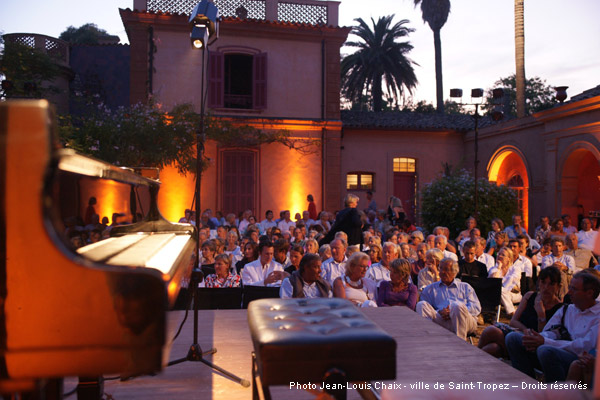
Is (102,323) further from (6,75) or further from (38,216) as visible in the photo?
(6,75)

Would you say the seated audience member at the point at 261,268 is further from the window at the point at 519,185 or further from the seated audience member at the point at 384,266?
the window at the point at 519,185

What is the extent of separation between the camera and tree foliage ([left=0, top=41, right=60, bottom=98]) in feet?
41.2

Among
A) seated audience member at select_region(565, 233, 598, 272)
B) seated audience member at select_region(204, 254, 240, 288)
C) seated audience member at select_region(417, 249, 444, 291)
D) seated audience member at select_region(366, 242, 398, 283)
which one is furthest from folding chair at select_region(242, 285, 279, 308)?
seated audience member at select_region(565, 233, 598, 272)

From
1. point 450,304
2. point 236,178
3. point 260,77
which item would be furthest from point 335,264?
point 260,77

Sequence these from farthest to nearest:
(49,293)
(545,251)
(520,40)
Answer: (520,40) < (545,251) < (49,293)

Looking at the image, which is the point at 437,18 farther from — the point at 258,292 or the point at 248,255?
the point at 258,292

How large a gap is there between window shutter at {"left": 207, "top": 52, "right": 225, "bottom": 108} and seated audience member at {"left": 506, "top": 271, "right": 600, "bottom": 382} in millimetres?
11509

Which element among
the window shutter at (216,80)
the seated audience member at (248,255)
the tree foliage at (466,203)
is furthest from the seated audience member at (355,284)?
the window shutter at (216,80)

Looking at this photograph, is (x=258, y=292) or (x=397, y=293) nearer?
(x=258, y=292)

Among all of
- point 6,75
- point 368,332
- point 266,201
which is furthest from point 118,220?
point 6,75

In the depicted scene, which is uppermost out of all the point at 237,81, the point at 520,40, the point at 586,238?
the point at 520,40

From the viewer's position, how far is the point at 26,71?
556 inches

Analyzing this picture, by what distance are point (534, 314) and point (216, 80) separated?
458 inches

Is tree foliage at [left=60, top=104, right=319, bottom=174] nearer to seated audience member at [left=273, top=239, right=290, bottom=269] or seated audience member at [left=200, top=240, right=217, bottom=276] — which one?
seated audience member at [left=200, top=240, right=217, bottom=276]
